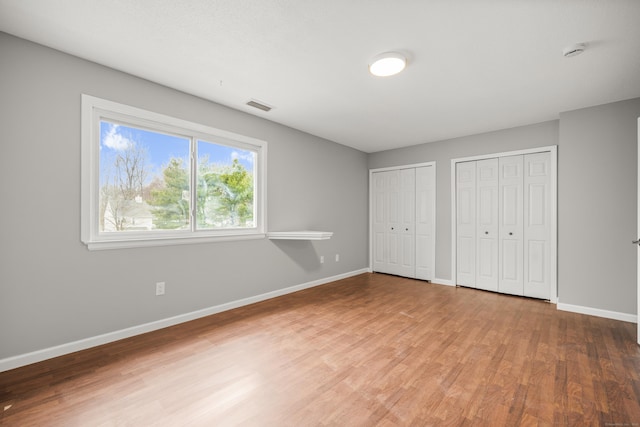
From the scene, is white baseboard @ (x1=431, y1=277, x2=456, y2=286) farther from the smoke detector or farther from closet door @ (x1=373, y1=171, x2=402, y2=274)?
the smoke detector

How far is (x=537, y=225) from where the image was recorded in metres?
3.91

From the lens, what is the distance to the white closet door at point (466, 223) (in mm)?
4480

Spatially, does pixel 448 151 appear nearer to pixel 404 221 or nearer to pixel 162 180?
pixel 404 221

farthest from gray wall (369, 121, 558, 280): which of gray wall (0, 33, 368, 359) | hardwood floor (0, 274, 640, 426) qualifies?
gray wall (0, 33, 368, 359)

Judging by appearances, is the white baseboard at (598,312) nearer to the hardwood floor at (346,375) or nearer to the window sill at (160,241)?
the hardwood floor at (346,375)

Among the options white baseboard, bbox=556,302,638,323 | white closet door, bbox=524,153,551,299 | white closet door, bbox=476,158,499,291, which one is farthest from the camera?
white closet door, bbox=476,158,499,291

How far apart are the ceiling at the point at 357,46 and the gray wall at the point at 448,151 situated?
0.58 metres

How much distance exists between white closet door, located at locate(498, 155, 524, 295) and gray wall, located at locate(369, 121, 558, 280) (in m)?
0.27

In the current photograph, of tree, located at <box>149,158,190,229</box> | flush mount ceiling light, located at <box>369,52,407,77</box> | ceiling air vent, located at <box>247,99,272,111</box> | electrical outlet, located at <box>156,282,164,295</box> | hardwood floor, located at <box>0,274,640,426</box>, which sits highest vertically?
ceiling air vent, located at <box>247,99,272,111</box>

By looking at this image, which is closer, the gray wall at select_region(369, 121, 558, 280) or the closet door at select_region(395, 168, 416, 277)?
the gray wall at select_region(369, 121, 558, 280)

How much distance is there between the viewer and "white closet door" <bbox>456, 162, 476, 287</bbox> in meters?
4.48

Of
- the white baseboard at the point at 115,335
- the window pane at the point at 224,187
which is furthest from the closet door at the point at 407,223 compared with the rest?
the window pane at the point at 224,187

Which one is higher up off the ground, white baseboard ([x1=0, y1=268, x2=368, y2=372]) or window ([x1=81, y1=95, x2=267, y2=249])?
window ([x1=81, y1=95, x2=267, y2=249])

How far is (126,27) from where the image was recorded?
1968 mm
